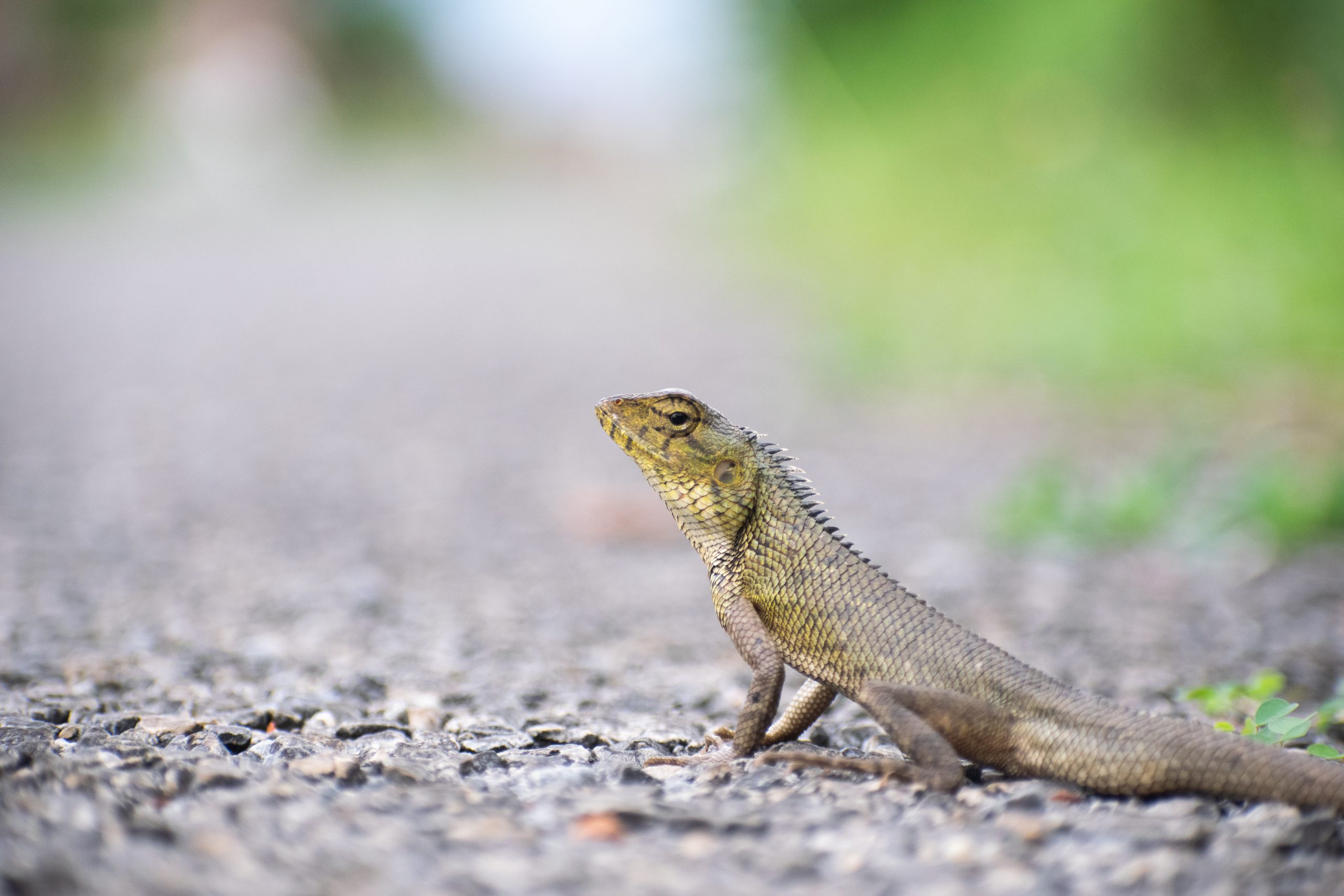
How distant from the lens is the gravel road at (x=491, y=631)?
97.1 inches

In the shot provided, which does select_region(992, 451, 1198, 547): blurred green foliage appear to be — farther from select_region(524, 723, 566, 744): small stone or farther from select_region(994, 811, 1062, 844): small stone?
select_region(994, 811, 1062, 844): small stone

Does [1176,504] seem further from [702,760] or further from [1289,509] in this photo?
[702,760]

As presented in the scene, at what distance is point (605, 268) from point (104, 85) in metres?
29.0

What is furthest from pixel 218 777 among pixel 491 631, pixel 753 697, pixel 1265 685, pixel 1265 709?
pixel 1265 685

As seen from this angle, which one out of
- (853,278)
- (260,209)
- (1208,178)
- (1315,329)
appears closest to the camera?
(1315,329)

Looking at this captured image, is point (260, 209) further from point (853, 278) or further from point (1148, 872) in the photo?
point (1148, 872)

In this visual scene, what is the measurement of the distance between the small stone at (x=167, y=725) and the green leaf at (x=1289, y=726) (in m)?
3.04

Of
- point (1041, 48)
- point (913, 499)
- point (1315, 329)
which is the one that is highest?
point (1041, 48)

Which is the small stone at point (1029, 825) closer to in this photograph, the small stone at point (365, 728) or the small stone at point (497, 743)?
the small stone at point (497, 743)

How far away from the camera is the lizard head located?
3.53 metres

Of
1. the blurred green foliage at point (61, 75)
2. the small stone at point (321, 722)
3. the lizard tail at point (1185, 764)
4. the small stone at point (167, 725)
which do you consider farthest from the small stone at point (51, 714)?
the blurred green foliage at point (61, 75)

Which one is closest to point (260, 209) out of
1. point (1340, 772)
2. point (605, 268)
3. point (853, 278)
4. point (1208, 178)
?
point (605, 268)

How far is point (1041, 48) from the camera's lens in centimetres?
1312

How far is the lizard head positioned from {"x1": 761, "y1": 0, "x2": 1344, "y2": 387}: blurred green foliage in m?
6.80
